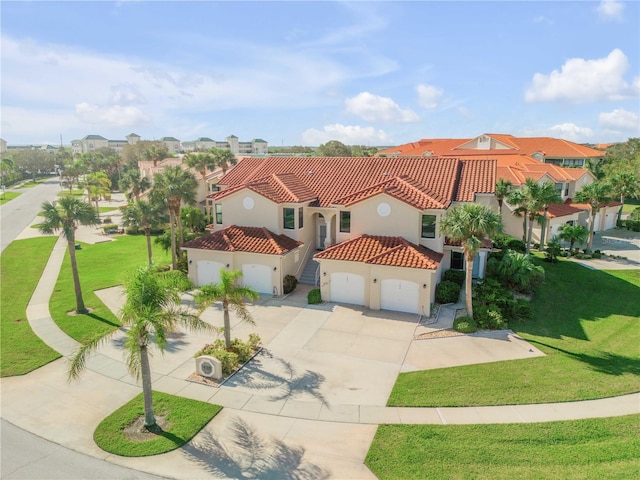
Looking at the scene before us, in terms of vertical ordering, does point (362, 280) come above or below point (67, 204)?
below

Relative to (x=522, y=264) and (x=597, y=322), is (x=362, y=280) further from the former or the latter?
(x=597, y=322)

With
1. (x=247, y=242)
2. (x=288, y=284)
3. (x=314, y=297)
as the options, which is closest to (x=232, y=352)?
(x=314, y=297)

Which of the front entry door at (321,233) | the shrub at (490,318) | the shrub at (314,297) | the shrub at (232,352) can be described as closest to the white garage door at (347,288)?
the shrub at (314,297)

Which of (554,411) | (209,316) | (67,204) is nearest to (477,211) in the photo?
(554,411)

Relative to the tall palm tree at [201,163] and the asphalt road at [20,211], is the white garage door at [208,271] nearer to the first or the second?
the asphalt road at [20,211]

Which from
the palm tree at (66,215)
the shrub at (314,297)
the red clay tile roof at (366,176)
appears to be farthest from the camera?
the red clay tile roof at (366,176)

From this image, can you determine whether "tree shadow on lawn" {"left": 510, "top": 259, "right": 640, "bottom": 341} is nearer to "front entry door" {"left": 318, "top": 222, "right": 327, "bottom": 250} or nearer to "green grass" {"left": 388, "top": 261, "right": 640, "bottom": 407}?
"green grass" {"left": 388, "top": 261, "right": 640, "bottom": 407}

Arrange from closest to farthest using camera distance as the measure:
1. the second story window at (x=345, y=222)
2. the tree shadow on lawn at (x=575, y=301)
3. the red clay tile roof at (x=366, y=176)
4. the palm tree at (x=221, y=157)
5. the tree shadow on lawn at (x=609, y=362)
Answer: the tree shadow on lawn at (x=609, y=362)
the tree shadow on lawn at (x=575, y=301)
the second story window at (x=345, y=222)
the red clay tile roof at (x=366, y=176)
the palm tree at (x=221, y=157)
